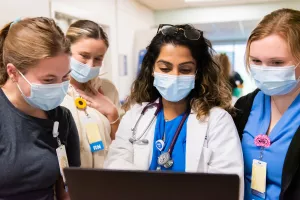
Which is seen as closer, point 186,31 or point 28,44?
point 28,44

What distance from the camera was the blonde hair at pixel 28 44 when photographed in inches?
48.1

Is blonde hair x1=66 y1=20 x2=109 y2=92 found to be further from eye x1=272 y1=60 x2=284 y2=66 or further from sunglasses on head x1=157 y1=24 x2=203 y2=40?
eye x1=272 y1=60 x2=284 y2=66

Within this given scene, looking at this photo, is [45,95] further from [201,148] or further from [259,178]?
[259,178]

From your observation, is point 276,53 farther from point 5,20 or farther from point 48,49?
point 5,20

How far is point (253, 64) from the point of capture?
1.35 m

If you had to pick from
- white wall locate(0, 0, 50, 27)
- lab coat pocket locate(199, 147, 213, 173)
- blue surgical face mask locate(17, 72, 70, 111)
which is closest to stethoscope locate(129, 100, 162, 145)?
lab coat pocket locate(199, 147, 213, 173)

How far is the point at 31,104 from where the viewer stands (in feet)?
4.23

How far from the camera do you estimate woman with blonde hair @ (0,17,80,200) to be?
1176 millimetres

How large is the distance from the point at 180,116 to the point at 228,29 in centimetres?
765

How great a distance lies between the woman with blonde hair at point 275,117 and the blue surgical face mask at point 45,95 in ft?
2.62

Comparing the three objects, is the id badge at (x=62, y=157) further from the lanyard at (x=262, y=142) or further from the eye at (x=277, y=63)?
the eye at (x=277, y=63)

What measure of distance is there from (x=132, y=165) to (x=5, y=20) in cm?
201

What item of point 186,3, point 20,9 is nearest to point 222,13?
point 186,3

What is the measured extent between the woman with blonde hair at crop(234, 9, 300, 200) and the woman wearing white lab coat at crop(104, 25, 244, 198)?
0.35 ft
